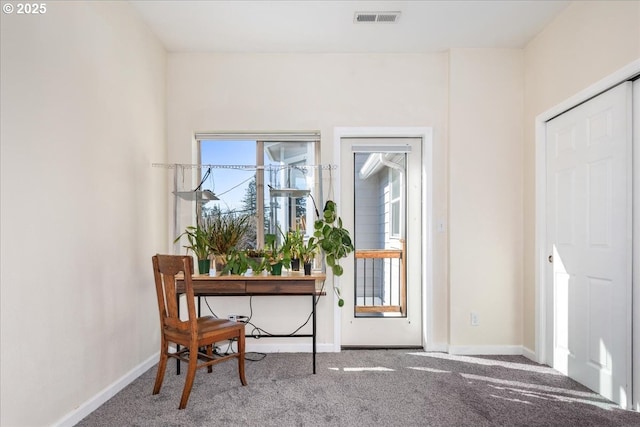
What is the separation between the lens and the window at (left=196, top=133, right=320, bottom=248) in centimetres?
364

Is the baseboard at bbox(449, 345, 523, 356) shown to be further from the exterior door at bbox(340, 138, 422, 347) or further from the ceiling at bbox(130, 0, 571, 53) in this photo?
the ceiling at bbox(130, 0, 571, 53)

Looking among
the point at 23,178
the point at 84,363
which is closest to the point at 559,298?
the point at 84,363

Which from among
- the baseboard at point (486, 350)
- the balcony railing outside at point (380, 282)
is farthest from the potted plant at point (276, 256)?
the baseboard at point (486, 350)

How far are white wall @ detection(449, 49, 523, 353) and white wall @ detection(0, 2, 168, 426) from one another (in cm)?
274

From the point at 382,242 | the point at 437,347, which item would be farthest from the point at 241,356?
the point at 437,347

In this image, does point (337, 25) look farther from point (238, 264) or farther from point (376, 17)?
point (238, 264)

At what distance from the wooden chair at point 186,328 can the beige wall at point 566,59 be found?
265cm

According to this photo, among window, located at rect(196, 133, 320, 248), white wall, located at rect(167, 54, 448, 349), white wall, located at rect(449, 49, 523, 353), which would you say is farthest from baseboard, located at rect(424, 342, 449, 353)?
window, located at rect(196, 133, 320, 248)

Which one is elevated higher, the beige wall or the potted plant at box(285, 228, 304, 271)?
the beige wall

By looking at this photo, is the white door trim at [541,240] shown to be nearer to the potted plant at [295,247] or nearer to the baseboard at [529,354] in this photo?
the baseboard at [529,354]

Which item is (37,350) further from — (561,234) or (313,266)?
(561,234)

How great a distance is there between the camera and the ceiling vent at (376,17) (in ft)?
9.53

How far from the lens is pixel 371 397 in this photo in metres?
2.53

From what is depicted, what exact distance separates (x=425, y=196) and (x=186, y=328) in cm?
240
